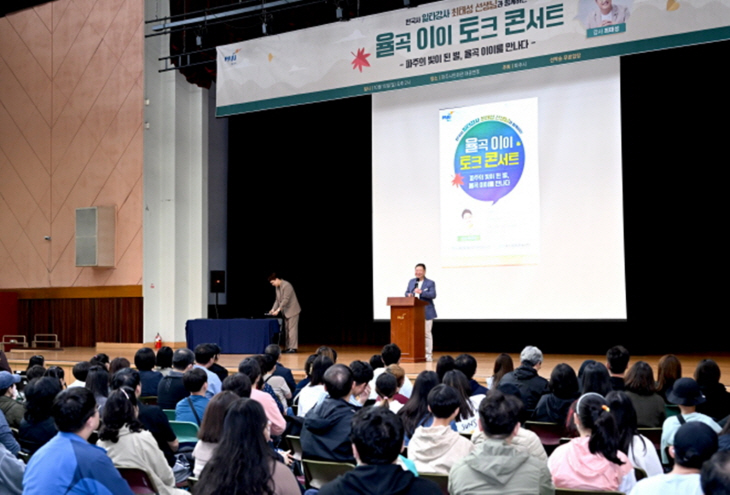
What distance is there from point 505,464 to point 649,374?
2.16m

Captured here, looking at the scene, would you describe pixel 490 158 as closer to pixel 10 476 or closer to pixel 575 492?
pixel 575 492

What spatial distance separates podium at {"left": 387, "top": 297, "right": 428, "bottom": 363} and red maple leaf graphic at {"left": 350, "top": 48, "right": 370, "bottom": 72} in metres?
3.49

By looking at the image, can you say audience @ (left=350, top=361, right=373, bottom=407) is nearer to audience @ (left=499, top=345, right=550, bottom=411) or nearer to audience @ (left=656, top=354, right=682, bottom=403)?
audience @ (left=499, top=345, right=550, bottom=411)

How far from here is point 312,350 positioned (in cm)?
1282

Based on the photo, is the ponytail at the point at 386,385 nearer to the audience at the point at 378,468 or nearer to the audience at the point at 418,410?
the audience at the point at 418,410

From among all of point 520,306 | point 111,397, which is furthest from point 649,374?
point 520,306

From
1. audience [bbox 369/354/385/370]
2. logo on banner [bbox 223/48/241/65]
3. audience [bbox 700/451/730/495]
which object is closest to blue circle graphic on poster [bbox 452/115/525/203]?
logo on banner [bbox 223/48/241/65]

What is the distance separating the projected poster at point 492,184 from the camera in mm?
9875

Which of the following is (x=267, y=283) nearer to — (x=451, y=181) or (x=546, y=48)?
(x=451, y=181)

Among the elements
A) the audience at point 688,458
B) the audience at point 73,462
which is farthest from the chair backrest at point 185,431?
the audience at point 688,458

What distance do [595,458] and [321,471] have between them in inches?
45.2

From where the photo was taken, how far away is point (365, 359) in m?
10.7

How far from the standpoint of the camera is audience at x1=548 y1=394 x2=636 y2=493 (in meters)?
2.93

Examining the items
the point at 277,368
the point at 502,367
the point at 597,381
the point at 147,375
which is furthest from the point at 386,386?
the point at 147,375
